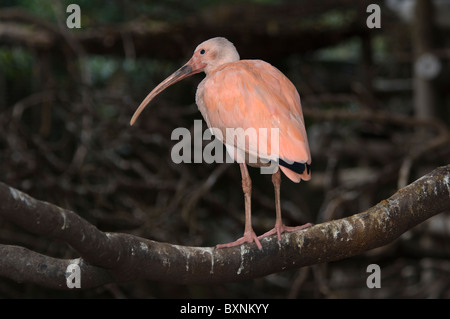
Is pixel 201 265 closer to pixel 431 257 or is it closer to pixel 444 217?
pixel 431 257

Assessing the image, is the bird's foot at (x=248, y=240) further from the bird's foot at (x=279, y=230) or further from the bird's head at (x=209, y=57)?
the bird's head at (x=209, y=57)

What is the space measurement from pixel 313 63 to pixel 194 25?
1.88m

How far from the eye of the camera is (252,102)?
1.13 m

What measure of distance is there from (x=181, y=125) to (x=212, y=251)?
209 centimetres

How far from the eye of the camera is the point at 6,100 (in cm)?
369

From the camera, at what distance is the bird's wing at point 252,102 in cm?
111

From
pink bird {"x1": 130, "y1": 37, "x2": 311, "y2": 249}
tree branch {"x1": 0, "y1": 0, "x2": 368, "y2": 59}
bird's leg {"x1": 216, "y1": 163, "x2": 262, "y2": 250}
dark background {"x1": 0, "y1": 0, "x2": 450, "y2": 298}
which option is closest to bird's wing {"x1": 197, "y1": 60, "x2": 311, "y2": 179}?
pink bird {"x1": 130, "y1": 37, "x2": 311, "y2": 249}

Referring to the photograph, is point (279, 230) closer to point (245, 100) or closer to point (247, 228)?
point (247, 228)

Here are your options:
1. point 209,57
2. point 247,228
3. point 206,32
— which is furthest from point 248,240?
point 206,32

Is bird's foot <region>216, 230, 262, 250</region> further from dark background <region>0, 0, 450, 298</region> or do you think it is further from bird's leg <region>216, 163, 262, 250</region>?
dark background <region>0, 0, 450, 298</region>

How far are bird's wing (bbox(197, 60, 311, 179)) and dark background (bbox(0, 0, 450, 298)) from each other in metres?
1.16

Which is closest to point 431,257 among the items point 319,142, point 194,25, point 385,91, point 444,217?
point 444,217

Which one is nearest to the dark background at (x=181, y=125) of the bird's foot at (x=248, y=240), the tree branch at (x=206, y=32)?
the tree branch at (x=206, y=32)

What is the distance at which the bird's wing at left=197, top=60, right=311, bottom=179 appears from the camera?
111 cm
